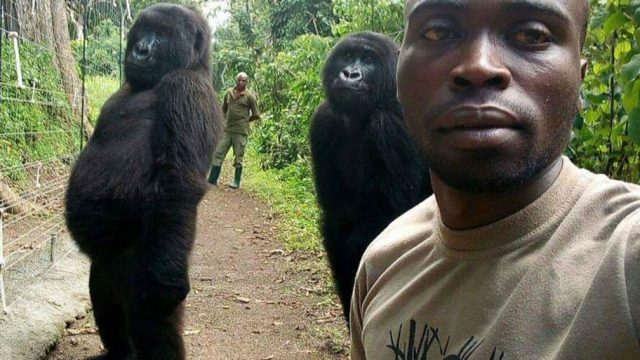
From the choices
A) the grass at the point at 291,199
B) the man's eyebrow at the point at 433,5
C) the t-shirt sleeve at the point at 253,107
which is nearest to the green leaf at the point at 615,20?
the man's eyebrow at the point at 433,5

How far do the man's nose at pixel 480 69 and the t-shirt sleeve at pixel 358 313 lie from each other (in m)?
0.55

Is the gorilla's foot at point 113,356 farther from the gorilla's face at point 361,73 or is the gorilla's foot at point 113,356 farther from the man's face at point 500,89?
the man's face at point 500,89

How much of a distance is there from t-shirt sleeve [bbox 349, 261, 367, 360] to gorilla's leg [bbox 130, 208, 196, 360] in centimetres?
230

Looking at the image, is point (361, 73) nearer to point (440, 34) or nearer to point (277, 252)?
Result: point (440, 34)

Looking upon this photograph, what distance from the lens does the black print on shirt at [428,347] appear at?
110cm

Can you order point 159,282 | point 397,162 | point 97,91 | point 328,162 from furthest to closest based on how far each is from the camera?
point 97,91, point 328,162, point 397,162, point 159,282

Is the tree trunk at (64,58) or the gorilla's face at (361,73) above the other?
the gorilla's face at (361,73)

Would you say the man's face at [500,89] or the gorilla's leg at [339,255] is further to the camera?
the gorilla's leg at [339,255]

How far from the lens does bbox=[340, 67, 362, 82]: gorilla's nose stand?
462cm

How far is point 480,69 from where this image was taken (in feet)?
3.64

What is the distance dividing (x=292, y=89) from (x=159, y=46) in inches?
320

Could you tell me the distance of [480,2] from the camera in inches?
45.4

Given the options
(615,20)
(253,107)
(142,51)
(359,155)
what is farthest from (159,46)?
(253,107)

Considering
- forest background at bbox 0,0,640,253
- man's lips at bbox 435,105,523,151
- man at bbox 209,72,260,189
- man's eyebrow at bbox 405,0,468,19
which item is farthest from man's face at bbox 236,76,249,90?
man's lips at bbox 435,105,523,151
